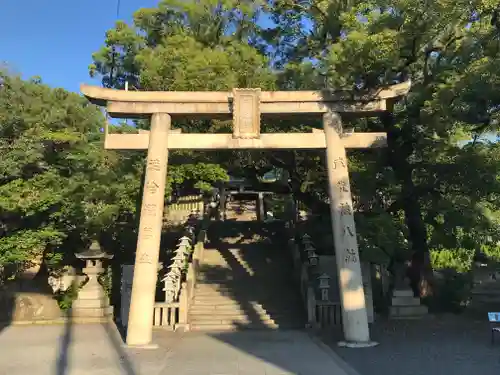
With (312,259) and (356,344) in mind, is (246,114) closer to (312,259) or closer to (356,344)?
(356,344)

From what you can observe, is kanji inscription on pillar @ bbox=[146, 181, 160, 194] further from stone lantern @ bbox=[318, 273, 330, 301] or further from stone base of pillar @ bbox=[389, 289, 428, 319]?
stone base of pillar @ bbox=[389, 289, 428, 319]

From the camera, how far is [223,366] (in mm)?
8023

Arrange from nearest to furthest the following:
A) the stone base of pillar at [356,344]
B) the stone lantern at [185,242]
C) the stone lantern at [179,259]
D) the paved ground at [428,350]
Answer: the paved ground at [428,350] < the stone base of pillar at [356,344] < the stone lantern at [179,259] < the stone lantern at [185,242]

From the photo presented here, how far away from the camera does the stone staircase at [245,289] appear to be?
13.1m

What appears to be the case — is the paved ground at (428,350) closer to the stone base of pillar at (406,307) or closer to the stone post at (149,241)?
the stone base of pillar at (406,307)

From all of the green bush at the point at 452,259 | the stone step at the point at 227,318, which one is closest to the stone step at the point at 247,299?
the stone step at the point at 227,318

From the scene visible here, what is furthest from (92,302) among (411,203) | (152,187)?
(411,203)

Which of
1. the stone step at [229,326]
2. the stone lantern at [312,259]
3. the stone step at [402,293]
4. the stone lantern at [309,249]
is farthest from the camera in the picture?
the stone lantern at [309,249]

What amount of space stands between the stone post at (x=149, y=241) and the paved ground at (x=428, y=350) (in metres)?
4.17

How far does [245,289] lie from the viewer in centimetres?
1504

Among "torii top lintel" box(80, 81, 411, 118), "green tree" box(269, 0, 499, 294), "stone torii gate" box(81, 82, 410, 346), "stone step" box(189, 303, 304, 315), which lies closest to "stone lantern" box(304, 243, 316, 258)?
"stone step" box(189, 303, 304, 315)

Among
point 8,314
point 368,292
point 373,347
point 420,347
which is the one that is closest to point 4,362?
point 8,314

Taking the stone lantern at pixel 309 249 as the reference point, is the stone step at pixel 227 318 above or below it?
below

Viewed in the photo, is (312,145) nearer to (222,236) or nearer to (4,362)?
(4,362)
